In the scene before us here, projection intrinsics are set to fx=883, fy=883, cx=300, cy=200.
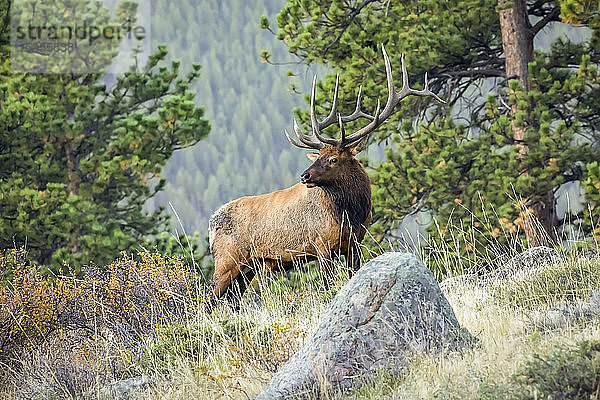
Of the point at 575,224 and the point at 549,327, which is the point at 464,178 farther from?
the point at 549,327

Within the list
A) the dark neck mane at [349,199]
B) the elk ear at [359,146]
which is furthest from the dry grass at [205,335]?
the elk ear at [359,146]

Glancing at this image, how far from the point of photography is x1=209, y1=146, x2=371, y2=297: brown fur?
853 cm

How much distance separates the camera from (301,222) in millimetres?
8789

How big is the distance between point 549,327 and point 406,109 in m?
8.89

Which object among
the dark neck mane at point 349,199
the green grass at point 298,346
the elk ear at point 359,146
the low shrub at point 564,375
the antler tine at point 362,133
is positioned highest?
the antler tine at point 362,133

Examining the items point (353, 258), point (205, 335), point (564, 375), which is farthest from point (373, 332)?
point (353, 258)

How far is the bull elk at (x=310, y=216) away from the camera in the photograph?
28.0ft

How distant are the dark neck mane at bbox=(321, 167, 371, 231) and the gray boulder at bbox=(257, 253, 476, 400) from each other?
2903 mm

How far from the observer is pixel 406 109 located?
46.4 feet

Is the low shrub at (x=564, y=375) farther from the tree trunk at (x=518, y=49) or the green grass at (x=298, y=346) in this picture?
the tree trunk at (x=518, y=49)

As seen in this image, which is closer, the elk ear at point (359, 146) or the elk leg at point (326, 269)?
the elk leg at point (326, 269)

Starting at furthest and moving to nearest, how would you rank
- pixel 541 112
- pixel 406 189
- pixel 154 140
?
pixel 154 140 < pixel 406 189 < pixel 541 112

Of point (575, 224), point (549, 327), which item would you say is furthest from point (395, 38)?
point (549, 327)

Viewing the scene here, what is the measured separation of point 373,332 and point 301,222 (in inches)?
138
